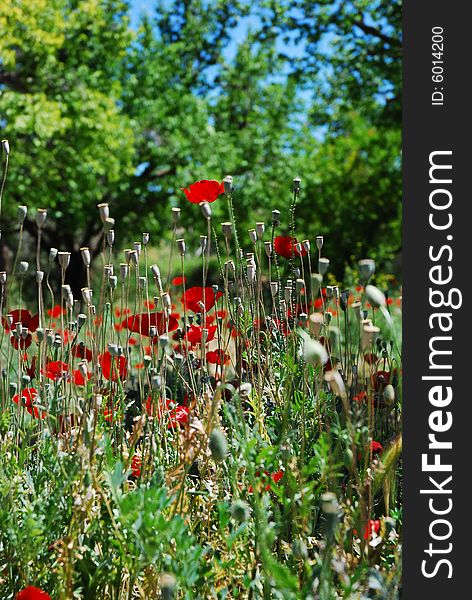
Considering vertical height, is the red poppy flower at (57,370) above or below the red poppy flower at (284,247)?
below

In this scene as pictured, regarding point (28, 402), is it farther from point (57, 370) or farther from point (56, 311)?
point (56, 311)

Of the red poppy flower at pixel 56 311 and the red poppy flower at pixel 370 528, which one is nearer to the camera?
the red poppy flower at pixel 370 528

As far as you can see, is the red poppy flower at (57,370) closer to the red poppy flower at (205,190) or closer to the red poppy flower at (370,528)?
the red poppy flower at (205,190)

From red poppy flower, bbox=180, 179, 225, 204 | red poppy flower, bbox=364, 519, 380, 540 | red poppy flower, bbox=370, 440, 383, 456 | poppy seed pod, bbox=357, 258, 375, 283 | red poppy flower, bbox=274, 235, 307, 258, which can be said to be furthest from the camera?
red poppy flower, bbox=274, 235, 307, 258

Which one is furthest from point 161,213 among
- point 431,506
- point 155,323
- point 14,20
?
point 431,506

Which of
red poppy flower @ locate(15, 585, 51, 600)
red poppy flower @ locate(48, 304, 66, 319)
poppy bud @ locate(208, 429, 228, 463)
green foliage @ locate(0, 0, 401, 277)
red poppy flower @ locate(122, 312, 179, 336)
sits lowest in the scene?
red poppy flower @ locate(15, 585, 51, 600)

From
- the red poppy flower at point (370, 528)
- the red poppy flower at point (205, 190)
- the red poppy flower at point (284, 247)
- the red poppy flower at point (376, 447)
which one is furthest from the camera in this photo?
the red poppy flower at point (284, 247)

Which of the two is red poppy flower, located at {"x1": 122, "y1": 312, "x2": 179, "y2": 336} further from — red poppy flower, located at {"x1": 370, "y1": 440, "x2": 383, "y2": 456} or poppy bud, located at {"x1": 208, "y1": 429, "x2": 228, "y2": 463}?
poppy bud, located at {"x1": 208, "y1": 429, "x2": 228, "y2": 463}

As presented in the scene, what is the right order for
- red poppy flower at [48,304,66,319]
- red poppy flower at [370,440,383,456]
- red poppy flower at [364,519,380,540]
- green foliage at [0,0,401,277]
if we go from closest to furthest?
red poppy flower at [364,519,380,540] < red poppy flower at [370,440,383,456] < red poppy flower at [48,304,66,319] < green foliage at [0,0,401,277]

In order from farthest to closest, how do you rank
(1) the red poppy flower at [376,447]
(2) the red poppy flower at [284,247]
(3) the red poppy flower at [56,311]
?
(2) the red poppy flower at [284,247], (3) the red poppy flower at [56,311], (1) the red poppy flower at [376,447]

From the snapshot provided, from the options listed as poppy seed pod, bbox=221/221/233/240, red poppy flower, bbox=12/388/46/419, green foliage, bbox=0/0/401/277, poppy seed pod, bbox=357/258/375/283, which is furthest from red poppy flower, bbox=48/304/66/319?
green foliage, bbox=0/0/401/277

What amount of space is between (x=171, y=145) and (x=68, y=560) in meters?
12.8

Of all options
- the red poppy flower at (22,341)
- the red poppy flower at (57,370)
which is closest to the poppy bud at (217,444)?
the red poppy flower at (57,370)

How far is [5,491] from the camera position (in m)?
1.62
